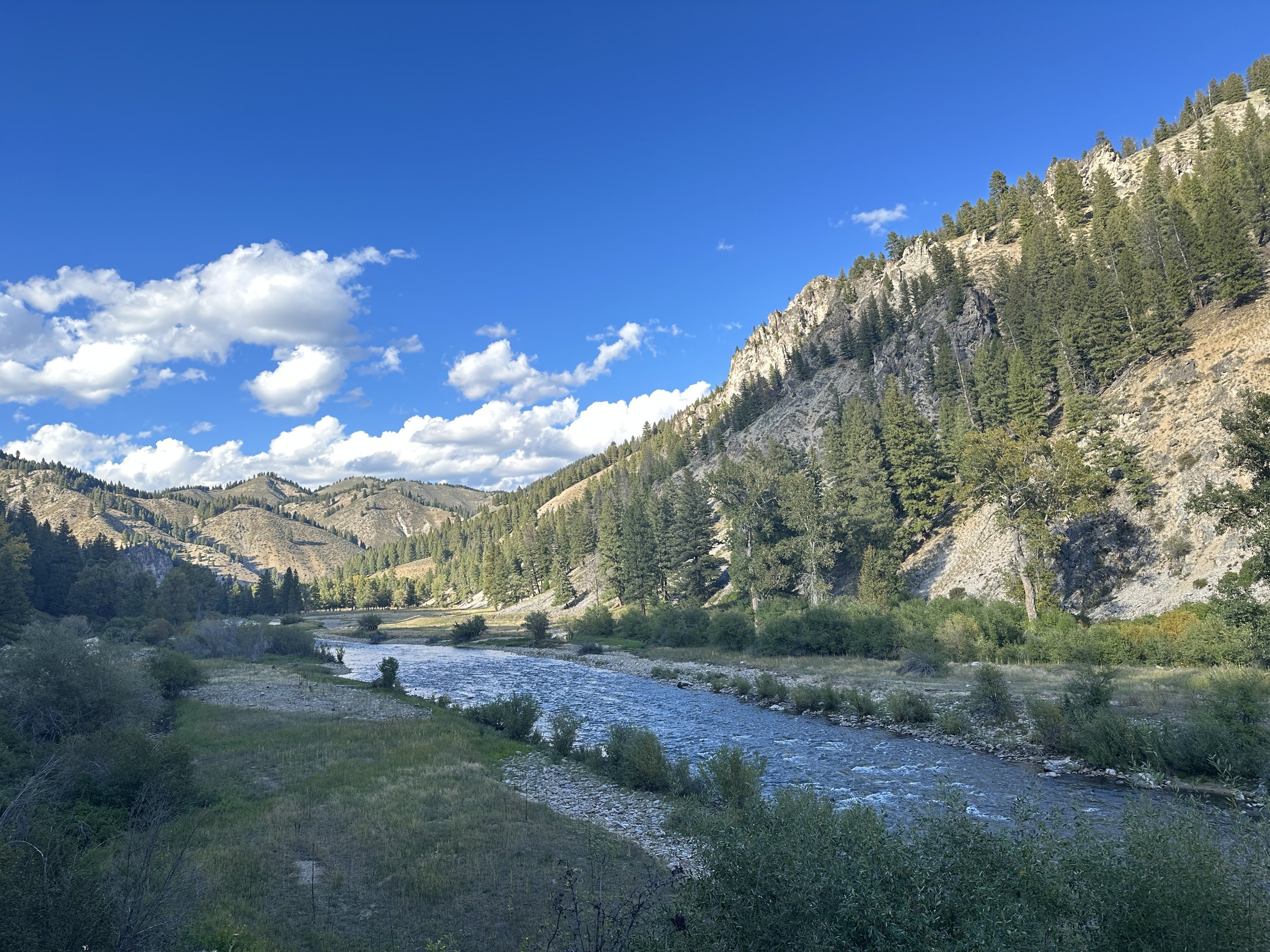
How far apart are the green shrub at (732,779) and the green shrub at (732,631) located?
123 ft

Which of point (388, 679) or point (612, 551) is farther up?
point (612, 551)

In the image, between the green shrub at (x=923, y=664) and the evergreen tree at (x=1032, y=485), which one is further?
the evergreen tree at (x=1032, y=485)

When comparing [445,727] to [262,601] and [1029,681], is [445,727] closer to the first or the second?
[1029,681]

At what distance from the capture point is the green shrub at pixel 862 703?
28922 mm

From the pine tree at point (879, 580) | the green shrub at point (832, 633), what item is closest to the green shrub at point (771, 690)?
the green shrub at point (832, 633)

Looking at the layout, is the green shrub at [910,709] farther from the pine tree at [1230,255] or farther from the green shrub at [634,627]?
the pine tree at [1230,255]

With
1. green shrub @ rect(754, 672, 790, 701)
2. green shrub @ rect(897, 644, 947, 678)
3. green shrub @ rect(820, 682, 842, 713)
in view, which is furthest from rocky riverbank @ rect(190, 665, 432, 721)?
green shrub @ rect(897, 644, 947, 678)

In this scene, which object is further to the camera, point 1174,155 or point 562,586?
point 1174,155

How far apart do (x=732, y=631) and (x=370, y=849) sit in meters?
44.7

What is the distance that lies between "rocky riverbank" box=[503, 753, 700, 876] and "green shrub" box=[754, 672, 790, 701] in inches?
599

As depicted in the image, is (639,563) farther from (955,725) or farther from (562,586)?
(955,725)

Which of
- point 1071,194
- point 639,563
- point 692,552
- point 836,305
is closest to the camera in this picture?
point 692,552

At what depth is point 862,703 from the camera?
29250 millimetres

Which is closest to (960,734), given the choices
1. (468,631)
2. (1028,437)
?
(1028,437)
